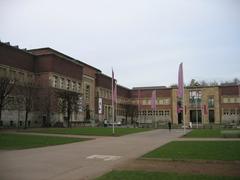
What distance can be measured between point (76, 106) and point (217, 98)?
6124 cm

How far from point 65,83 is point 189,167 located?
2657 inches

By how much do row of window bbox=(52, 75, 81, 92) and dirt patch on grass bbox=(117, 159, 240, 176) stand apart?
60524mm

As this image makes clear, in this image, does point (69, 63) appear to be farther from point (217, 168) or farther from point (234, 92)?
point (217, 168)

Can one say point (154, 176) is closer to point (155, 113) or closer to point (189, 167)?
point (189, 167)

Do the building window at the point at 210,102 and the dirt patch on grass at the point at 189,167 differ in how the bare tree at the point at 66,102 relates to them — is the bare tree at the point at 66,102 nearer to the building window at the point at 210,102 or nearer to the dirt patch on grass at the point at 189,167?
the dirt patch on grass at the point at 189,167

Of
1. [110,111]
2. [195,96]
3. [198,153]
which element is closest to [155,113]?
[195,96]

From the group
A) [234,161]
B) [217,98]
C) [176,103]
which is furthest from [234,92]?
[234,161]

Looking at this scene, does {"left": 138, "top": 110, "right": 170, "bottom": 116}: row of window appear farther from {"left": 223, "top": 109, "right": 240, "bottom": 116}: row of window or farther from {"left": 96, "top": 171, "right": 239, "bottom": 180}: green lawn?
{"left": 96, "top": 171, "right": 239, "bottom": 180}: green lawn

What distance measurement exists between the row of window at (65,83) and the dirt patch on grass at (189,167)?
60524 mm

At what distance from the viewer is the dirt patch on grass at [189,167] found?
1109cm

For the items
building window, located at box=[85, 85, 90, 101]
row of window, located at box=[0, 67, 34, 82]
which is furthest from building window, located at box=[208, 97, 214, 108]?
row of window, located at box=[0, 67, 34, 82]

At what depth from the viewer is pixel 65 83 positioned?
253 ft

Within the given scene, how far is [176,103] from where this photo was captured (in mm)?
113750

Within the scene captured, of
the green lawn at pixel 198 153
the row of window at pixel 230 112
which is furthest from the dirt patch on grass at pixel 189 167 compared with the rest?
the row of window at pixel 230 112
